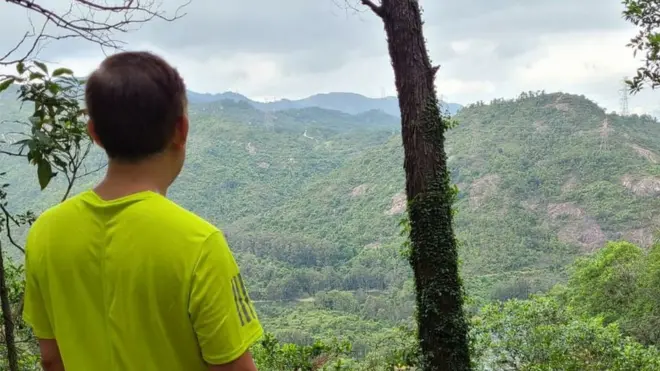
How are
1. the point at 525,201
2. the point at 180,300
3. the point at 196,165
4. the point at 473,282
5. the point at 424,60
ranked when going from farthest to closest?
the point at 196,165 → the point at 525,201 → the point at 473,282 → the point at 424,60 → the point at 180,300

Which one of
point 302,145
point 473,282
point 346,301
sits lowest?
point 346,301

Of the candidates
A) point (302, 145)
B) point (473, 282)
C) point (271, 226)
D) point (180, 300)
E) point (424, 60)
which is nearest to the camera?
point (180, 300)

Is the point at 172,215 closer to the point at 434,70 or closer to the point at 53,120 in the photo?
the point at 53,120

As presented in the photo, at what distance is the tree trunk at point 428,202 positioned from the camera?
11.7 ft

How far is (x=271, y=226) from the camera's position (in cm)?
4903

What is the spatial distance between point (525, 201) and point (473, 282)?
18.6 metres

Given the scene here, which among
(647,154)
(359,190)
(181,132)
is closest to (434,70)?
(181,132)

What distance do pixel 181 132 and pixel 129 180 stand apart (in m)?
0.09

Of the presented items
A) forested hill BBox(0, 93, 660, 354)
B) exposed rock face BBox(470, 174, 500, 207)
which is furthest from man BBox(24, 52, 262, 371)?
exposed rock face BBox(470, 174, 500, 207)

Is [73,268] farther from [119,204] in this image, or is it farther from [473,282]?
[473,282]

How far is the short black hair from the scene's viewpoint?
0.68 m

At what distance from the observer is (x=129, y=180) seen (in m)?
0.73

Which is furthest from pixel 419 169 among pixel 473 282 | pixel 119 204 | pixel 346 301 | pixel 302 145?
pixel 302 145

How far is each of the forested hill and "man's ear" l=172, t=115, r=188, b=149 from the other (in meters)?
21.4
